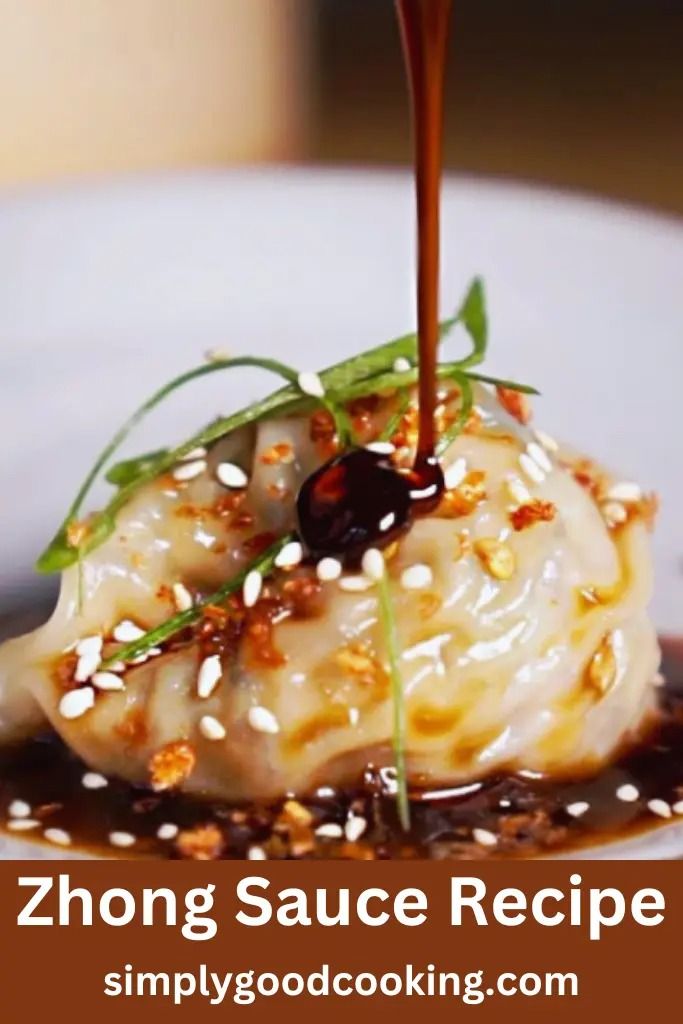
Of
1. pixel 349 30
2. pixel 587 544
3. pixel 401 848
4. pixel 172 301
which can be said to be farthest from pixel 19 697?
pixel 349 30

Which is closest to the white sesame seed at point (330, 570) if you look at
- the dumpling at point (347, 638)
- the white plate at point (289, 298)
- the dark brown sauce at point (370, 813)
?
the dumpling at point (347, 638)

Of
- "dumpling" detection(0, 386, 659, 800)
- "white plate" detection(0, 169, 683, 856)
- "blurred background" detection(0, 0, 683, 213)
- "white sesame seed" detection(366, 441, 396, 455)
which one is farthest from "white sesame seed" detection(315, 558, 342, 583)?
"blurred background" detection(0, 0, 683, 213)

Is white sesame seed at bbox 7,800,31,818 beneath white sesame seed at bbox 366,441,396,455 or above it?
beneath

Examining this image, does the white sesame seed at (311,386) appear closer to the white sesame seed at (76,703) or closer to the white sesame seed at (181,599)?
the white sesame seed at (181,599)

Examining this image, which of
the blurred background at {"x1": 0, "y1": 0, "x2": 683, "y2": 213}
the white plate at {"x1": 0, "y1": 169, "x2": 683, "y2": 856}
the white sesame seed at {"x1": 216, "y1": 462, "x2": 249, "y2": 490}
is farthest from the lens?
the blurred background at {"x1": 0, "y1": 0, "x2": 683, "y2": 213}

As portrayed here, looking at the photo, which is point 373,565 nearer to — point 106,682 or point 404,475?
point 404,475

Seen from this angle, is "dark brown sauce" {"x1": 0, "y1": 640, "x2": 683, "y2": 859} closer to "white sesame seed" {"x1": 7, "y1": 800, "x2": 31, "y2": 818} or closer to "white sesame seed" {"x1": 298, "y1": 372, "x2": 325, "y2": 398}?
"white sesame seed" {"x1": 7, "y1": 800, "x2": 31, "y2": 818}

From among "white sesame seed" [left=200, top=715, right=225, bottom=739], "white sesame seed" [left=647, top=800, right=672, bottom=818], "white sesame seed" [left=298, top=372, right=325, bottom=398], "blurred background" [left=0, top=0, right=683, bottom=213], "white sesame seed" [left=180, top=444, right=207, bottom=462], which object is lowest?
"white sesame seed" [left=647, top=800, right=672, bottom=818]

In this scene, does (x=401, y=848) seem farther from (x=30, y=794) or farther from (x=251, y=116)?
(x=251, y=116)

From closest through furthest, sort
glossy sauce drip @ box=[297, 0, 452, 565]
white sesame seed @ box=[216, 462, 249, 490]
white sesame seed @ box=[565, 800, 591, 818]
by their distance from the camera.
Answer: glossy sauce drip @ box=[297, 0, 452, 565]
white sesame seed @ box=[565, 800, 591, 818]
white sesame seed @ box=[216, 462, 249, 490]
